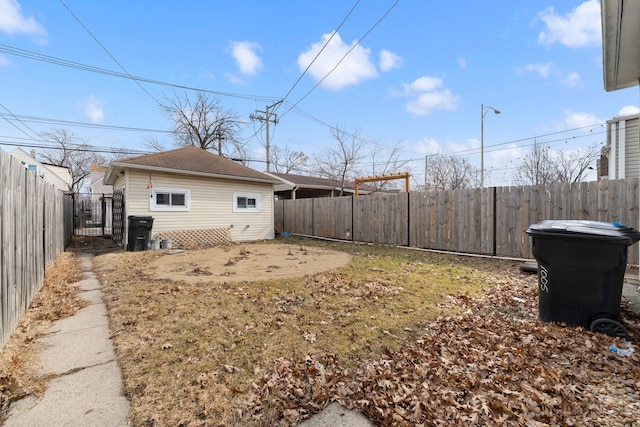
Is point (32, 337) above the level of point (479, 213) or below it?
below

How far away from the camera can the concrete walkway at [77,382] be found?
1.84 metres

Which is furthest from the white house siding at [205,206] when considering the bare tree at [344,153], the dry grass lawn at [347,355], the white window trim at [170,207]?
the bare tree at [344,153]

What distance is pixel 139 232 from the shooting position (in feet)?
29.6

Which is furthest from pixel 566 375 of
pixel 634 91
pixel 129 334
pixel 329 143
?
pixel 329 143

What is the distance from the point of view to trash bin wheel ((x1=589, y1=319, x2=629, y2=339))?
276 cm

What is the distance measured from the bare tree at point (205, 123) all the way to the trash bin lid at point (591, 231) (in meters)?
25.7

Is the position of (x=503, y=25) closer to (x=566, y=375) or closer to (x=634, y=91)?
(x=634, y=91)

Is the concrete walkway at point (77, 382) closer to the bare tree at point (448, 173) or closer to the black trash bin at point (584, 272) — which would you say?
the black trash bin at point (584, 272)

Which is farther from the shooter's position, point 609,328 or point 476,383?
point 609,328

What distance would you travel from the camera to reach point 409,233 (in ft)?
30.4

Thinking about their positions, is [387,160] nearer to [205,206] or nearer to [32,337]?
[205,206]

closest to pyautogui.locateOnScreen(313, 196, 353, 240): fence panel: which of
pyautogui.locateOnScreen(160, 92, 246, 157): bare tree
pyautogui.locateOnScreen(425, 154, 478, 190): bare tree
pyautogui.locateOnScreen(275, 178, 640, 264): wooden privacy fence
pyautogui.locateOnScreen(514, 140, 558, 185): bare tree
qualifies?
pyautogui.locateOnScreen(275, 178, 640, 264): wooden privacy fence

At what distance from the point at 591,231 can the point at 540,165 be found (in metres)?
24.1

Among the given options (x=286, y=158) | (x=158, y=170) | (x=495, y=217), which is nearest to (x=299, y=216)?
(x=158, y=170)
